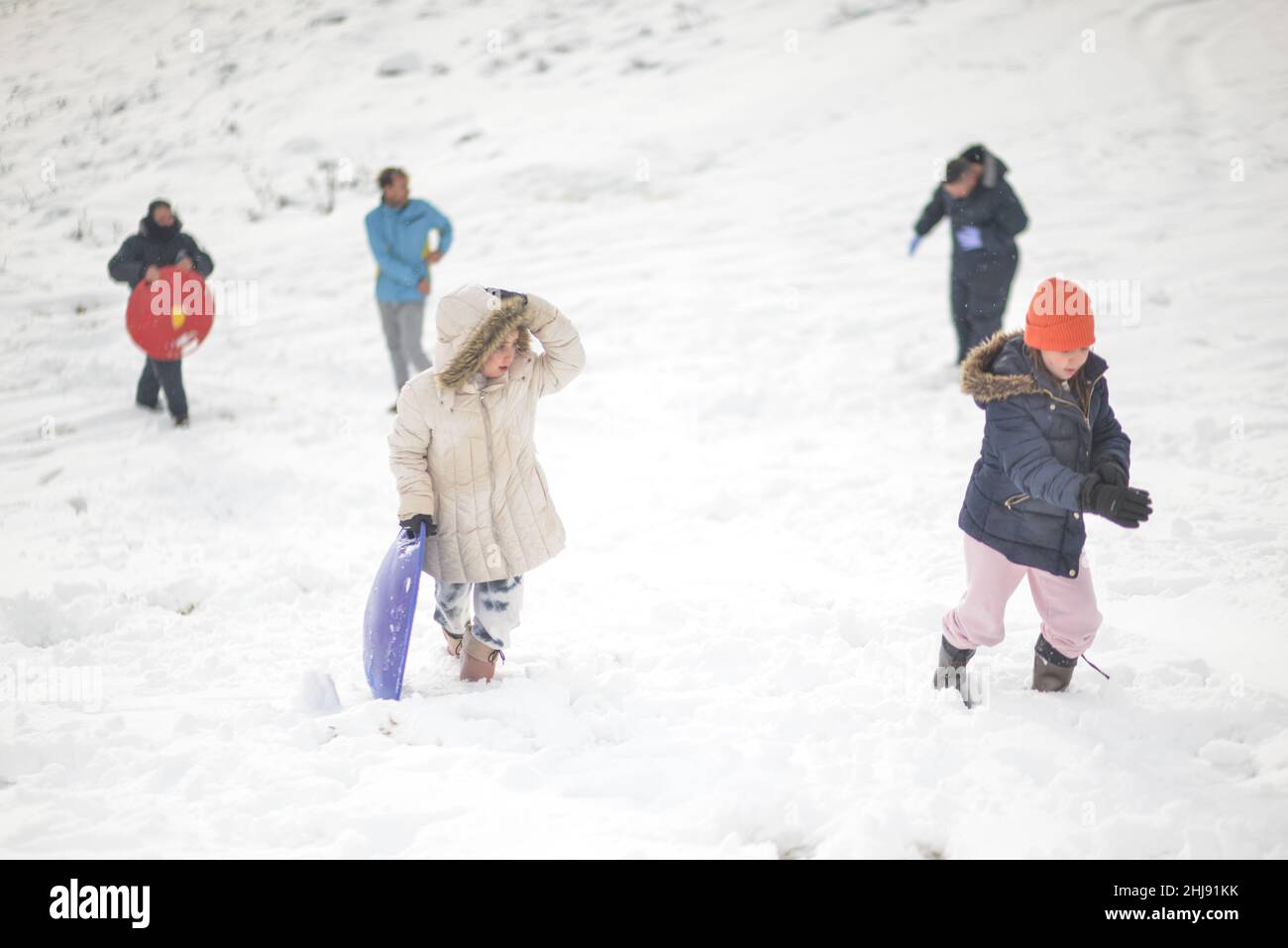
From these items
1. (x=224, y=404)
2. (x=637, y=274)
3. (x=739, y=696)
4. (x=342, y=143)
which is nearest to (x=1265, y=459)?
(x=739, y=696)

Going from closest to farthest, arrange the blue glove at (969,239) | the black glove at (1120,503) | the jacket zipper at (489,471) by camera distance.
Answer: the black glove at (1120,503) < the jacket zipper at (489,471) < the blue glove at (969,239)

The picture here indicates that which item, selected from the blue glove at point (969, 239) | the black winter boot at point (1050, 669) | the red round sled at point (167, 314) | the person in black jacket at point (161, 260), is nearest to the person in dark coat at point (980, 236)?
the blue glove at point (969, 239)

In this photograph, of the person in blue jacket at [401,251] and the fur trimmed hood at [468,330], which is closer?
the fur trimmed hood at [468,330]

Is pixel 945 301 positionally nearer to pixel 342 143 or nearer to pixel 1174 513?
pixel 1174 513

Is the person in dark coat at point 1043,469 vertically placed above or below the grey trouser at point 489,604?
above

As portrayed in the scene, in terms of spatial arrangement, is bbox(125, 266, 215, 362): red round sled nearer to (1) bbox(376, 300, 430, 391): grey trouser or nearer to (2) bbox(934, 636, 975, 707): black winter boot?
(1) bbox(376, 300, 430, 391): grey trouser

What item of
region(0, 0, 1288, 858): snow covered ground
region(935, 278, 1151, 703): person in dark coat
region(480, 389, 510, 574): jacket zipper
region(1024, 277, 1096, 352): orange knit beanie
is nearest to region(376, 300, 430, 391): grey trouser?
region(0, 0, 1288, 858): snow covered ground

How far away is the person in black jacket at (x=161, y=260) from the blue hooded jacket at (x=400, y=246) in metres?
1.28

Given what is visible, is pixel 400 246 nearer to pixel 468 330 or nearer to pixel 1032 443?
pixel 468 330

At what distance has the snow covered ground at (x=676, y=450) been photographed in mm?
3080

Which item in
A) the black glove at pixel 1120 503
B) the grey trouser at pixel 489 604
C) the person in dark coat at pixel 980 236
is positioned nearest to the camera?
the black glove at pixel 1120 503

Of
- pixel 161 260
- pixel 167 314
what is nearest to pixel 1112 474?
pixel 167 314

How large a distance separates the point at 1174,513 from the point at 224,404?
22.6ft

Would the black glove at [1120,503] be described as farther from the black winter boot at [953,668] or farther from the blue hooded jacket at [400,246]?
the blue hooded jacket at [400,246]
